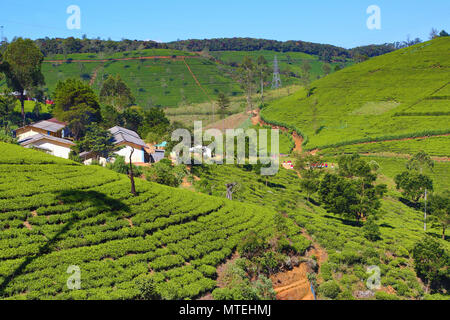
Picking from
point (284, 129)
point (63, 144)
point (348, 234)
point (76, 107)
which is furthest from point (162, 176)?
point (284, 129)

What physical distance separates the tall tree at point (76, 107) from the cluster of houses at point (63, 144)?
10.7 feet

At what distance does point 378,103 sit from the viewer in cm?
11488

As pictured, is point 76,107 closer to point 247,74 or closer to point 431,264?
point 431,264

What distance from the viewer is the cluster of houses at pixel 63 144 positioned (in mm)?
59647

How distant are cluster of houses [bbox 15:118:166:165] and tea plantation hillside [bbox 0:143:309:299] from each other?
18.6 m

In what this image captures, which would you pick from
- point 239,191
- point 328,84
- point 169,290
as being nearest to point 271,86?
point 328,84

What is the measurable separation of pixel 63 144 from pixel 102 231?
36091mm

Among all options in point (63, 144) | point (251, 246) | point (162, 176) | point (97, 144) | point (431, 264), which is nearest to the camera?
point (251, 246)

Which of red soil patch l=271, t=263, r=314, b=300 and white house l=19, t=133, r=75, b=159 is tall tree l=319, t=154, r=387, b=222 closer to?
red soil patch l=271, t=263, r=314, b=300

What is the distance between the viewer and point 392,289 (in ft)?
117

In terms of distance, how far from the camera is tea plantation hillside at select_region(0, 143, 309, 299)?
78.5 ft

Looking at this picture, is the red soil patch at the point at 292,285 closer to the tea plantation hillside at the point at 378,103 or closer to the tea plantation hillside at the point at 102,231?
the tea plantation hillside at the point at 102,231

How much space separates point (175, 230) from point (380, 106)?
312ft

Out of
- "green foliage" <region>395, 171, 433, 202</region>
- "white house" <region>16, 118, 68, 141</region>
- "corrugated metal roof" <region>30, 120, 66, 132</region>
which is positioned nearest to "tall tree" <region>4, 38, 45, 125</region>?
"corrugated metal roof" <region>30, 120, 66, 132</region>
